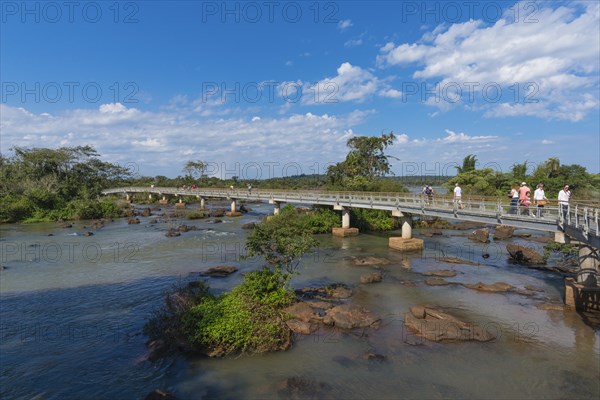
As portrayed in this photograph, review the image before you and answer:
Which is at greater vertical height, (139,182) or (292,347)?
(139,182)

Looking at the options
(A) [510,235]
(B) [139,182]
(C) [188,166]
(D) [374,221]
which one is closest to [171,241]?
(D) [374,221]

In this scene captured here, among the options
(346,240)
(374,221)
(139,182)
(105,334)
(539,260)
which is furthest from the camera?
(139,182)

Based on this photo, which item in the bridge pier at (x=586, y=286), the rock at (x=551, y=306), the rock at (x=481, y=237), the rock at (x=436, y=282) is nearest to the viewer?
the bridge pier at (x=586, y=286)

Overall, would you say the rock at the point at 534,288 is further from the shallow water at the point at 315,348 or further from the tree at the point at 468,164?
the tree at the point at 468,164

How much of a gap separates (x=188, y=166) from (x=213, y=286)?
3753 inches

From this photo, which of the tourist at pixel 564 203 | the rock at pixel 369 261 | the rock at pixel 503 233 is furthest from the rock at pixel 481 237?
the tourist at pixel 564 203

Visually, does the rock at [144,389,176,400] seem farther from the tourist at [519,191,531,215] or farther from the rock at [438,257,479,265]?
the rock at [438,257,479,265]

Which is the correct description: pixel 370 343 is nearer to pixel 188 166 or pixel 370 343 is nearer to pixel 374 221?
pixel 374 221

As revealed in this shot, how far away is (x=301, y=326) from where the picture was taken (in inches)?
522

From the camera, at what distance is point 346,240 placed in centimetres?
3284

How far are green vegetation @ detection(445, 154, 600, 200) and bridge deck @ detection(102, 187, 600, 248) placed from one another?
952 inches

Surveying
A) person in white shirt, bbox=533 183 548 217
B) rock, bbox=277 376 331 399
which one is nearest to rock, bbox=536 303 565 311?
person in white shirt, bbox=533 183 548 217

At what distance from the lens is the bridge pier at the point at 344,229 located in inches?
1372

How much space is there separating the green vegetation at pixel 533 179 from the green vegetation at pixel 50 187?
179 feet
